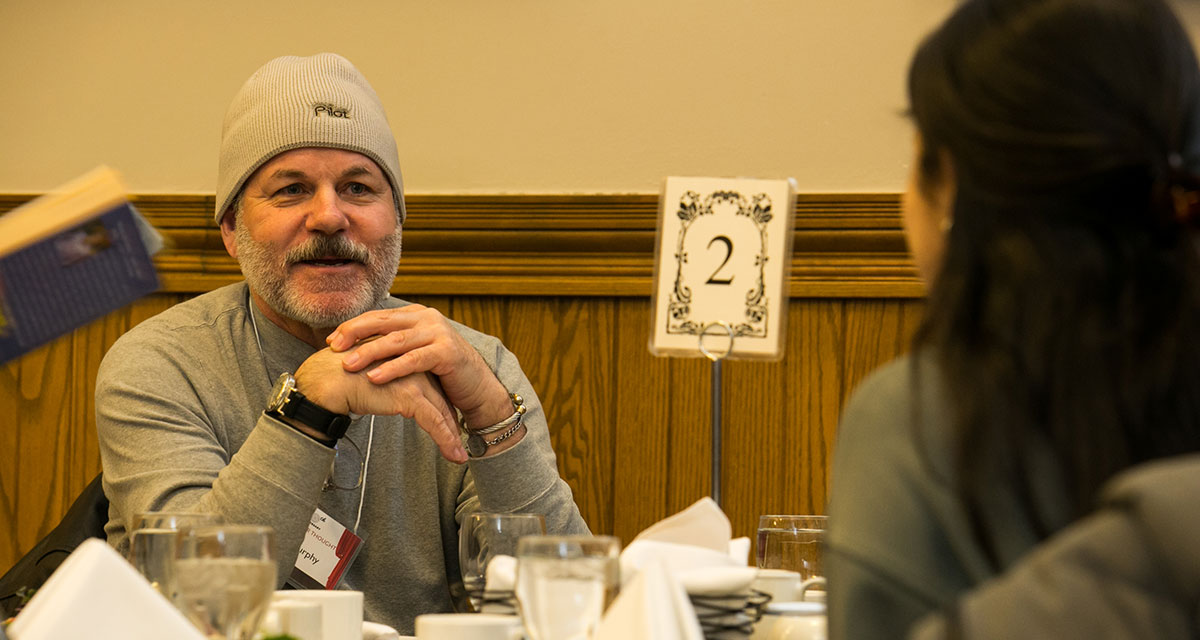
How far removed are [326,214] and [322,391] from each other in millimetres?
427

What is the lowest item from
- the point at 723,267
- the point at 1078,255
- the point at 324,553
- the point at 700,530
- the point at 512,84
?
the point at 324,553

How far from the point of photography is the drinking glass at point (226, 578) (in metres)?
0.88

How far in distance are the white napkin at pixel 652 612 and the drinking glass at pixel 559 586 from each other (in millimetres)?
16

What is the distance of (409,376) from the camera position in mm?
1672

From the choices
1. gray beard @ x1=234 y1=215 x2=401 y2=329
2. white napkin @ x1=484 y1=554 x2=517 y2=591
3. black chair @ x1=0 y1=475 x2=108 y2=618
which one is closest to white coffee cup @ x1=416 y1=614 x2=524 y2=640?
white napkin @ x1=484 y1=554 x2=517 y2=591

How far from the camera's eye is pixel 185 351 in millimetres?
1852

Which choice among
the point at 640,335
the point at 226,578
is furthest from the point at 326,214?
the point at 226,578

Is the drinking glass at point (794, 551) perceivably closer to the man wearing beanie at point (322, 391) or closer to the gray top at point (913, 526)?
the man wearing beanie at point (322, 391)

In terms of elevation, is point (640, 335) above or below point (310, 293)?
below

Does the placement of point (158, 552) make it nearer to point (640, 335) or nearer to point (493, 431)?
point (493, 431)

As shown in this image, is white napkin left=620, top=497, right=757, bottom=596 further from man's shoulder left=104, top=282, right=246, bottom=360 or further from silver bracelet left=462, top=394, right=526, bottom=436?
man's shoulder left=104, top=282, right=246, bottom=360

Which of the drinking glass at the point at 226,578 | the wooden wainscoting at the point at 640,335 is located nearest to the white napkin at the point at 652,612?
the drinking glass at the point at 226,578

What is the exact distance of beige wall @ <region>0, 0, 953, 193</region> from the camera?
2.38 m

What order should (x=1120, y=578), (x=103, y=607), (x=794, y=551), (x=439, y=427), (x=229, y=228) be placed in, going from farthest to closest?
(x=229, y=228) → (x=439, y=427) → (x=794, y=551) → (x=103, y=607) → (x=1120, y=578)
